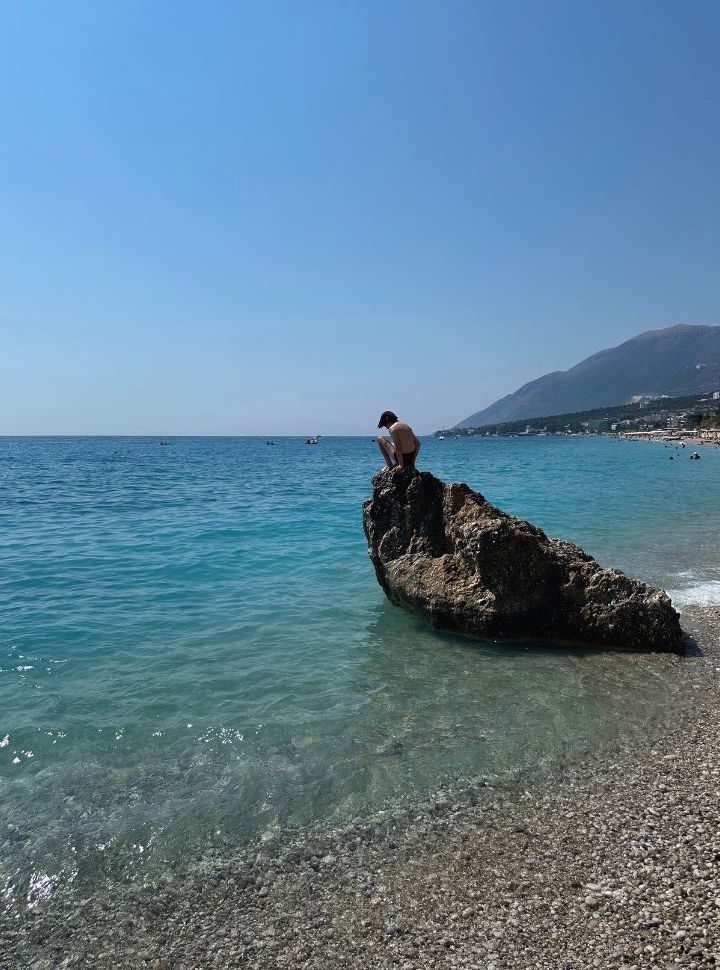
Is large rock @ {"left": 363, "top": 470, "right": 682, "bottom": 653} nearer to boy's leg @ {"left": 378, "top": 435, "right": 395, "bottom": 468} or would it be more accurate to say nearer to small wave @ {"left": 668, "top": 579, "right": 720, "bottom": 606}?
boy's leg @ {"left": 378, "top": 435, "right": 395, "bottom": 468}

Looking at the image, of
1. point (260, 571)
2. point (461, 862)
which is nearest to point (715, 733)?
point (461, 862)

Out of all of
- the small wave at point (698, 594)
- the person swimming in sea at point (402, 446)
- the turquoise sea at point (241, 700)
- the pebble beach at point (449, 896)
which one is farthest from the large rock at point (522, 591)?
the pebble beach at point (449, 896)

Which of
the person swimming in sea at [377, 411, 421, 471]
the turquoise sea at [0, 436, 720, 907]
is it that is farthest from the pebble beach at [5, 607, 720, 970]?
the person swimming in sea at [377, 411, 421, 471]

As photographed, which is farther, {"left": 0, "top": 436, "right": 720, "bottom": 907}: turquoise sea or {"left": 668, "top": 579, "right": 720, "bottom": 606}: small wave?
{"left": 668, "top": 579, "right": 720, "bottom": 606}: small wave

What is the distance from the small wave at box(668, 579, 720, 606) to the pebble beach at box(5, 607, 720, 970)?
23.3 feet

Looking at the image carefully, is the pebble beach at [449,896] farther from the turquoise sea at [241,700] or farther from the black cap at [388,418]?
the black cap at [388,418]

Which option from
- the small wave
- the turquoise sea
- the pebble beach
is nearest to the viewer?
the pebble beach

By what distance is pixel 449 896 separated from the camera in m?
4.30

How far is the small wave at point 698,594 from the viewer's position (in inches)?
468

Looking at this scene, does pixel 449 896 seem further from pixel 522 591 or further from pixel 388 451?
pixel 388 451

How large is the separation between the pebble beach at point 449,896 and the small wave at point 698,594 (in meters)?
7.11

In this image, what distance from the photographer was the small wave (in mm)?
11891

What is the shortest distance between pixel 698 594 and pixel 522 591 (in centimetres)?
548

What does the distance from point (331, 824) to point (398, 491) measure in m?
7.81
